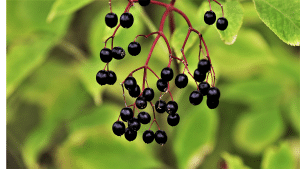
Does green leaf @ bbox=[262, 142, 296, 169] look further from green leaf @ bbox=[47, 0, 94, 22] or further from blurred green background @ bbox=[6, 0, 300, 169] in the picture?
green leaf @ bbox=[47, 0, 94, 22]

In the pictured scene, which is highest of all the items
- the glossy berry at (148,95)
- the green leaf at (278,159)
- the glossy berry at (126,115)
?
the glossy berry at (148,95)

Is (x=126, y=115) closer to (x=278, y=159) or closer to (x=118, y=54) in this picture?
(x=118, y=54)

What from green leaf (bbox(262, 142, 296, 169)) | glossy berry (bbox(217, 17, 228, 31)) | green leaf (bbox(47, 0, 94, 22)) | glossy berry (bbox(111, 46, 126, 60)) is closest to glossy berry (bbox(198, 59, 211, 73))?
glossy berry (bbox(217, 17, 228, 31))

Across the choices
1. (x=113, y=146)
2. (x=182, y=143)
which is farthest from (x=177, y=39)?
(x=113, y=146)

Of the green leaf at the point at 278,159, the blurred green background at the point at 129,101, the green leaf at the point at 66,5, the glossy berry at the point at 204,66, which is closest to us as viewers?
the glossy berry at the point at 204,66

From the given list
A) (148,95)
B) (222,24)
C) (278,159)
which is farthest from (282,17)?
(278,159)

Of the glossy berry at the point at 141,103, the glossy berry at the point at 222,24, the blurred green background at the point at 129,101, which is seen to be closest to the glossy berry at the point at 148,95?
the glossy berry at the point at 141,103

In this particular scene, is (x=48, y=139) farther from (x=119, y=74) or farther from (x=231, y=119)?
(x=231, y=119)

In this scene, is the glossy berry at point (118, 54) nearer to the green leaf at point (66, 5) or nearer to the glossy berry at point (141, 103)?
the glossy berry at point (141, 103)
